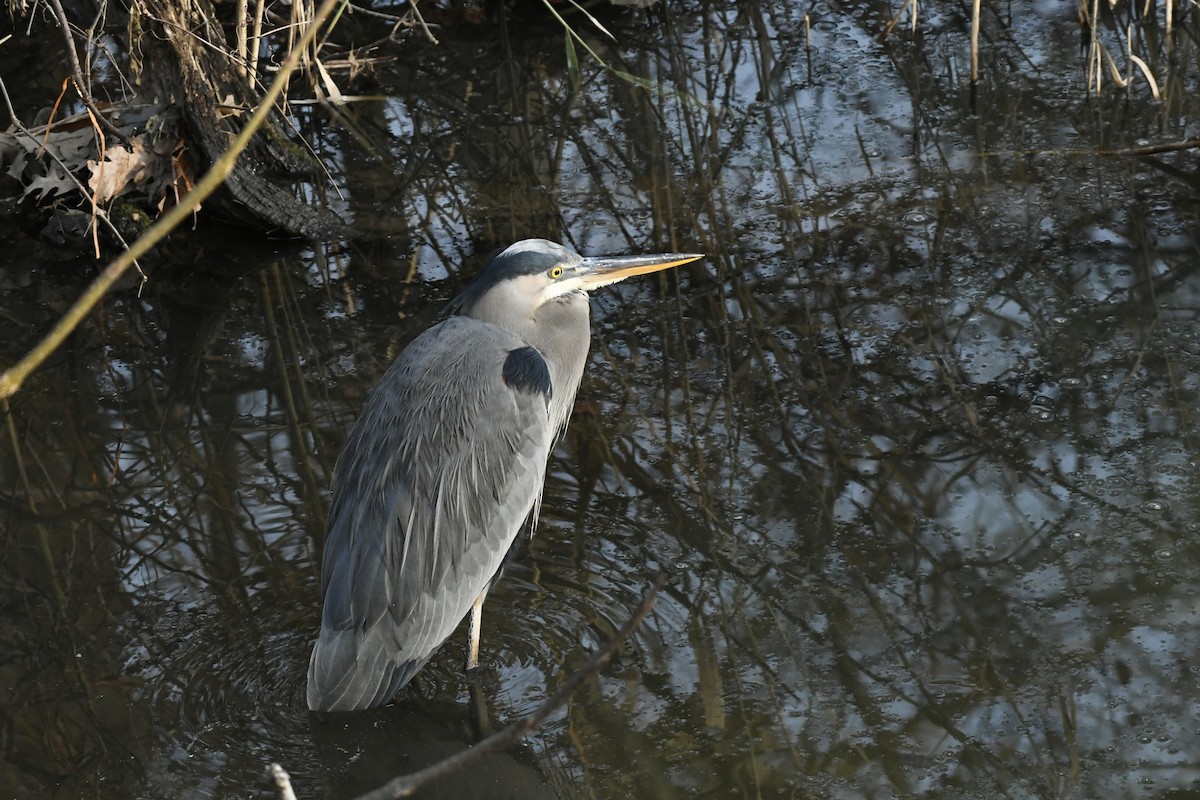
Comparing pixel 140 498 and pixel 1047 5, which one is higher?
pixel 1047 5

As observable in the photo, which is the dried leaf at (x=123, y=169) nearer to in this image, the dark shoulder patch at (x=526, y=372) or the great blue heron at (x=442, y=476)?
the great blue heron at (x=442, y=476)

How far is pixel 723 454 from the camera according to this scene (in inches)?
156

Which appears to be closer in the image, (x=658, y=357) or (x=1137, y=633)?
(x=1137, y=633)

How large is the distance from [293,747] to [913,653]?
1517 mm

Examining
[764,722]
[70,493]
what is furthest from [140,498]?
[764,722]

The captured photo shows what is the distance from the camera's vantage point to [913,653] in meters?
3.15

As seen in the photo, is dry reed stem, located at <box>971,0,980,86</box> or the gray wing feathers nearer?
the gray wing feathers

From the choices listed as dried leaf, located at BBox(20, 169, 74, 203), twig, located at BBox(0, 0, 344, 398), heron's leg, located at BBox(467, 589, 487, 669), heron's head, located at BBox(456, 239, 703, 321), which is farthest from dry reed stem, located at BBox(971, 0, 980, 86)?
twig, located at BBox(0, 0, 344, 398)

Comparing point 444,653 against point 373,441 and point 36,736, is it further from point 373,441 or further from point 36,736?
point 36,736

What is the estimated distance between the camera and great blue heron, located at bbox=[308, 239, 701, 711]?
314 centimetres

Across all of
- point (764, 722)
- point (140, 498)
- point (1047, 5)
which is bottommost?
point (764, 722)

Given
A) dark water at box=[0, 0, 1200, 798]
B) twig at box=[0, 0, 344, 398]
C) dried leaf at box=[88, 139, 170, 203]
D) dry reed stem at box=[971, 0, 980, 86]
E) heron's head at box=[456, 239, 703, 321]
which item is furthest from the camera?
dry reed stem at box=[971, 0, 980, 86]

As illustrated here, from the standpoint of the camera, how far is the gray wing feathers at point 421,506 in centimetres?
312

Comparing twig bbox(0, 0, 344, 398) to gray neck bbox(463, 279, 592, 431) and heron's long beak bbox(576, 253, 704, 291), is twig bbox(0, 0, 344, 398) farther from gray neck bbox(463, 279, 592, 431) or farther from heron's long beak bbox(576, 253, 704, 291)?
heron's long beak bbox(576, 253, 704, 291)
